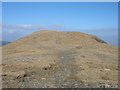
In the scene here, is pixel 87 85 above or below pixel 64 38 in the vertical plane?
below

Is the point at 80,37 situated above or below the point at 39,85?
above

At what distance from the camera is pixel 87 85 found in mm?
7570

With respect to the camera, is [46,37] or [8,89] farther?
[46,37]

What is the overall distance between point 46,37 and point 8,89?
113 ft

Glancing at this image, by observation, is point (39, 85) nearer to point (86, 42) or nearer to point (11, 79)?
point (11, 79)

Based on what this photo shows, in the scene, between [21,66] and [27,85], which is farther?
[21,66]

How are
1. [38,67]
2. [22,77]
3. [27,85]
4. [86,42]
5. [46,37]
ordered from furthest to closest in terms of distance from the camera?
[46,37], [86,42], [38,67], [22,77], [27,85]

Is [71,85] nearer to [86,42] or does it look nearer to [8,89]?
[8,89]

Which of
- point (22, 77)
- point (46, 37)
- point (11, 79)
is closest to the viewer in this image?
point (11, 79)

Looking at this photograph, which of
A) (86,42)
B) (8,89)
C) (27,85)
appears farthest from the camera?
(86,42)

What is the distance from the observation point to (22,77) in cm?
884

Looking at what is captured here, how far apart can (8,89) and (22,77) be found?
244cm

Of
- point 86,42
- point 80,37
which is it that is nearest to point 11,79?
point 86,42

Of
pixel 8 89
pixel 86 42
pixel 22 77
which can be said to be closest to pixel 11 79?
pixel 22 77
